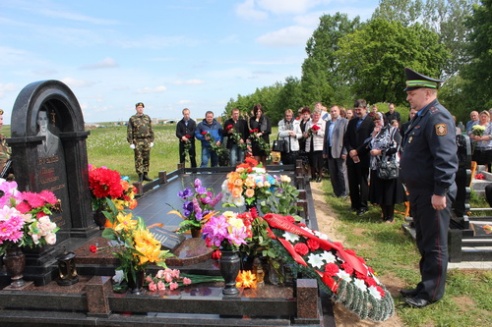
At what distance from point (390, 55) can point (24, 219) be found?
33.8m

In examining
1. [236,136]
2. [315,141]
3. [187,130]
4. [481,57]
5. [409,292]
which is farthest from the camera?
[481,57]

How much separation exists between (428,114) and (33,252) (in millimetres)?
3712

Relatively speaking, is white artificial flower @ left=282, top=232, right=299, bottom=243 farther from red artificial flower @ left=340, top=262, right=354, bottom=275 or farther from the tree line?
the tree line

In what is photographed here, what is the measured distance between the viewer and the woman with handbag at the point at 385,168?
6.02 meters

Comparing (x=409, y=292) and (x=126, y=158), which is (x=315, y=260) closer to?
(x=409, y=292)

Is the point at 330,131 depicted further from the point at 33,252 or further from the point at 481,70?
the point at 481,70

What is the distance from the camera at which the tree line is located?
87.2ft

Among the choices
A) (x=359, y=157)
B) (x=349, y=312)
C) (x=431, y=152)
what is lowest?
(x=349, y=312)

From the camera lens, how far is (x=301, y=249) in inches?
127

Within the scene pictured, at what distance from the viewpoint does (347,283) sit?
10.3 ft

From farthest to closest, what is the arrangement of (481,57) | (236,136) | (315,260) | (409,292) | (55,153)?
(481,57)
(236,136)
(55,153)
(409,292)
(315,260)

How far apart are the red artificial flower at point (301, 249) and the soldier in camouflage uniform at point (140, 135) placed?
783 cm

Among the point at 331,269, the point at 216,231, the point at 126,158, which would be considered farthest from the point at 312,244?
the point at 126,158

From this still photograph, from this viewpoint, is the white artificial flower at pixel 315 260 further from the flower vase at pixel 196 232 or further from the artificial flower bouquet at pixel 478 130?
the artificial flower bouquet at pixel 478 130
